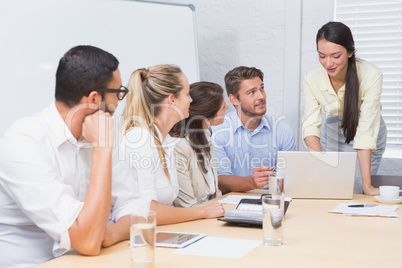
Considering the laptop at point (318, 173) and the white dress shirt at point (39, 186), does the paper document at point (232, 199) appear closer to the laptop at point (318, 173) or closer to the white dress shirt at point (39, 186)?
the laptop at point (318, 173)

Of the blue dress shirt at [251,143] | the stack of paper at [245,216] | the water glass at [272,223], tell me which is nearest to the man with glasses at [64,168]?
the stack of paper at [245,216]

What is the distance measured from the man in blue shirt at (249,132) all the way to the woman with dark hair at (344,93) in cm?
21

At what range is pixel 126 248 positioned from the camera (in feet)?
Result: 4.91

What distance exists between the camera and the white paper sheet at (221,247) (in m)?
1.43

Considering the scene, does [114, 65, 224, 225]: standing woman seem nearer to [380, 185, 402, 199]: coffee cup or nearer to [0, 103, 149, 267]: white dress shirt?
[0, 103, 149, 267]: white dress shirt

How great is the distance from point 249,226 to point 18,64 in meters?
1.71

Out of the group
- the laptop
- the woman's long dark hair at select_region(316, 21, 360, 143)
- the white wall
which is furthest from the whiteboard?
the laptop

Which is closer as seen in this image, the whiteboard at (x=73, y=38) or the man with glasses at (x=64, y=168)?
the man with glasses at (x=64, y=168)

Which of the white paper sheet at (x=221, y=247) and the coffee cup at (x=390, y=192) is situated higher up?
the white paper sheet at (x=221, y=247)

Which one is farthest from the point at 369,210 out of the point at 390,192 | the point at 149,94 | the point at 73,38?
the point at 73,38

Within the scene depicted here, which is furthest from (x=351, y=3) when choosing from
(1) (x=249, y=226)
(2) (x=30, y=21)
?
(1) (x=249, y=226)

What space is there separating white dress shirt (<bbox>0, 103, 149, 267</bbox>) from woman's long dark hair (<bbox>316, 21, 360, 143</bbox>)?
173 centimetres

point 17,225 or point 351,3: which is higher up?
point 351,3

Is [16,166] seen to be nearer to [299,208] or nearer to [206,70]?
[299,208]
